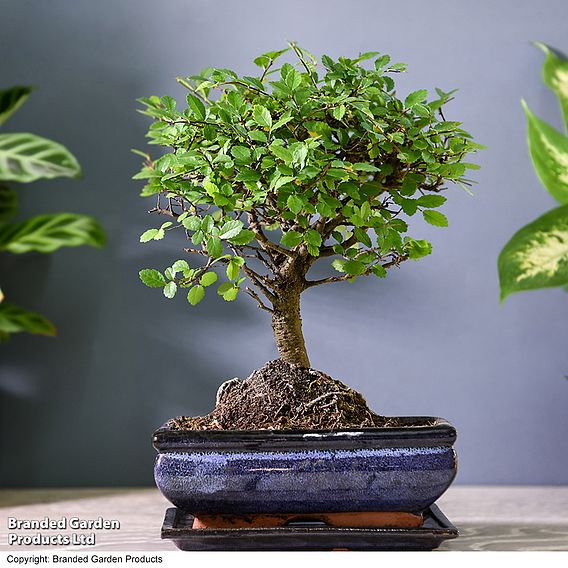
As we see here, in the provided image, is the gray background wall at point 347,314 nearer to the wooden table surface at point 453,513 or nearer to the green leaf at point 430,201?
the wooden table surface at point 453,513

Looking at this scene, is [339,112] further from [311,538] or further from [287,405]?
[311,538]

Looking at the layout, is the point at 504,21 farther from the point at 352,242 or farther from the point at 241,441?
the point at 241,441

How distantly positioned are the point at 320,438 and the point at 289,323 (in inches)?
8.0

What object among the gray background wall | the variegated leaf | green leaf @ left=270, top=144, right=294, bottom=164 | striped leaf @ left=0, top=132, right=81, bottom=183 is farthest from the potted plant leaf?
the gray background wall

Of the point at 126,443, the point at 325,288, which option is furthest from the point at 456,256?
the point at 126,443

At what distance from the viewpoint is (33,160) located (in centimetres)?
126

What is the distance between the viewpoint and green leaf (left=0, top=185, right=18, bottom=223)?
4.57ft

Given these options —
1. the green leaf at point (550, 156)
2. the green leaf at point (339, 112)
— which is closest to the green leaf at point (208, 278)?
the green leaf at point (339, 112)

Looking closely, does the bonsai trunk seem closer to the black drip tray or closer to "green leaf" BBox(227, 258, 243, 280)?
"green leaf" BBox(227, 258, 243, 280)

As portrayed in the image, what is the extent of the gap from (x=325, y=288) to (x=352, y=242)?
1.66 feet

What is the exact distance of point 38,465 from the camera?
1.44 metres

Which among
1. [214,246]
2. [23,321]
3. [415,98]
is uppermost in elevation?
[415,98]

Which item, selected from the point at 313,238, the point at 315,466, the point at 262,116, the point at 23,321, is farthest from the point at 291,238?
the point at 23,321
